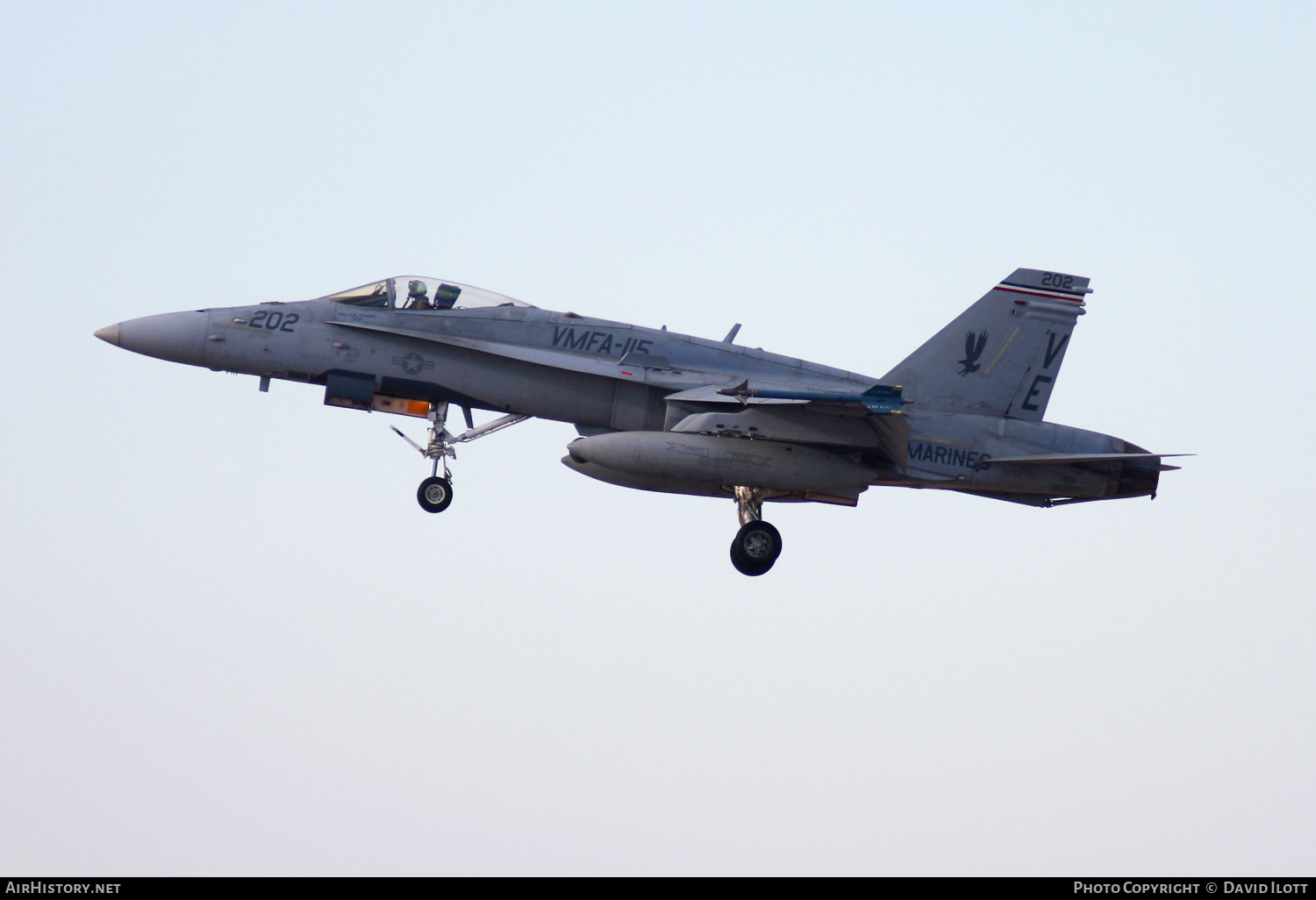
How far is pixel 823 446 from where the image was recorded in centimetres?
1991

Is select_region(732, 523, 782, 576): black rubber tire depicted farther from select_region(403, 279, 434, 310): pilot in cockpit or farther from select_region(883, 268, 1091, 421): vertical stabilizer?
select_region(403, 279, 434, 310): pilot in cockpit

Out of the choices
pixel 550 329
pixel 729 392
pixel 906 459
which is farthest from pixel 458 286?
pixel 906 459

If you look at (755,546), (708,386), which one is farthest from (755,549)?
(708,386)

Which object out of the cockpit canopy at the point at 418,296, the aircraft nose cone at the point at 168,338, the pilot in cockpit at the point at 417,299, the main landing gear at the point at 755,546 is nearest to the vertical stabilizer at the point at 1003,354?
the main landing gear at the point at 755,546

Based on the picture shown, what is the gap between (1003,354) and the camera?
2069cm

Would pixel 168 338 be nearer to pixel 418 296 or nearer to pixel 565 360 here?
pixel 418 296

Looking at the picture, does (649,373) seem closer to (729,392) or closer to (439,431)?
(729,392)

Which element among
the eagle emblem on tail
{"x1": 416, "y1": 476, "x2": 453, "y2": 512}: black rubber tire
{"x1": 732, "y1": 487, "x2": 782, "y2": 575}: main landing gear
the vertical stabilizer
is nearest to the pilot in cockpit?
{"x1": 416, "y1": 476, "x2": 453, "y2": 512}: black rubber tire

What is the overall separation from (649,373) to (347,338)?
12.5ft

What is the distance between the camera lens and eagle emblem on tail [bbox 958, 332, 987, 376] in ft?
67.8

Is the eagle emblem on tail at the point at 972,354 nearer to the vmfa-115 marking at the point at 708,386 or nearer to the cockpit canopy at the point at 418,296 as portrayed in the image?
the vmfa-115 marking at the point at 708,386

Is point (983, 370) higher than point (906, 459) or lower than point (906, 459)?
higher

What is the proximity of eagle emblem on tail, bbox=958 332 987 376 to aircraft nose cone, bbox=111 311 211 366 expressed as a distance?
963cm

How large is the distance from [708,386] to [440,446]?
3.47 m
